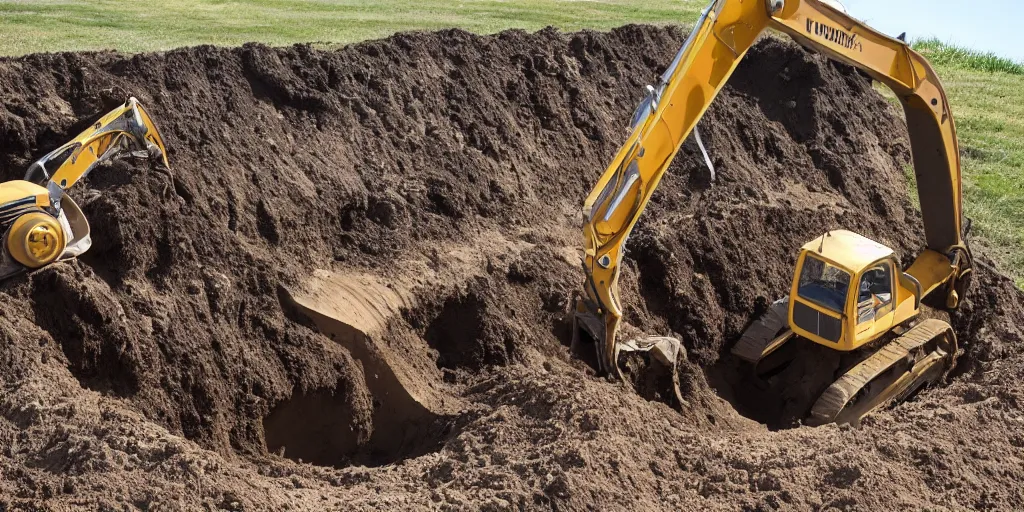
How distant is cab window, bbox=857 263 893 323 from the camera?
10148mm

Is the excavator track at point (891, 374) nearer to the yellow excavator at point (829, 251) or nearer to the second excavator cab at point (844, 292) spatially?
the yellow excavator at point (829, 251)

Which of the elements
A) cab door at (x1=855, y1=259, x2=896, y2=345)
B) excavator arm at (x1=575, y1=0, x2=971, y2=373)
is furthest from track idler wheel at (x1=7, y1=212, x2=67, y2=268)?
cab door at (x1=855, y1=259, x2=896, y2=345)

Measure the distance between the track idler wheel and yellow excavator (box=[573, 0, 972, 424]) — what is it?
14.8ft

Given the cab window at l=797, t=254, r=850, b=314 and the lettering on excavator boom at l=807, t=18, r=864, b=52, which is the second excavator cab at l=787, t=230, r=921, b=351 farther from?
the lettering on excavator boom at l=807, t=18, r=864, b=52

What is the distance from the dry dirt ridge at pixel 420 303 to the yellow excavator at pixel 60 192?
0.70ft

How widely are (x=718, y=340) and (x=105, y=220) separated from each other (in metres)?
6.72

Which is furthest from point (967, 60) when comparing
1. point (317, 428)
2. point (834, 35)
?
point (317, 428)

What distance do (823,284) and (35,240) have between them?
733 centimetres

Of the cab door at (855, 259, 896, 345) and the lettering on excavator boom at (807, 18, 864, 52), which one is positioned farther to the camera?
the cab door at (855, 259, 896, 345)

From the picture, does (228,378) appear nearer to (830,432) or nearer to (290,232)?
(290,232)

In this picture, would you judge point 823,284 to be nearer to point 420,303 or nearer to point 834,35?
point 834,35

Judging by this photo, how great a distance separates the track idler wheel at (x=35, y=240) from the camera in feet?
26.7

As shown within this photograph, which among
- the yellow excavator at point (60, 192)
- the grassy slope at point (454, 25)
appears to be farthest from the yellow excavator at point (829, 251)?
the yellow excavator at point (60, 192)

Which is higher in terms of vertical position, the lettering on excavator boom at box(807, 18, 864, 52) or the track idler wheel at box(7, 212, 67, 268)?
the lettering on excavator boom at box(807, 18, 864, 52)
